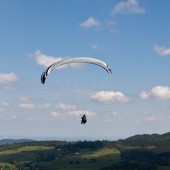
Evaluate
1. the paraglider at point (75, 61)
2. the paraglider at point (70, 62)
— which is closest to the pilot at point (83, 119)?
the paraglider at point (75, 61)

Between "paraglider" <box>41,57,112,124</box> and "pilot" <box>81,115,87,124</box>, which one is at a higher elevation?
"paraglider" <box>41,57,112,124</box>

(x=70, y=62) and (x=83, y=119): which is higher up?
(x=70, y=62)

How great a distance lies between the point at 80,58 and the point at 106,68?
5.68m

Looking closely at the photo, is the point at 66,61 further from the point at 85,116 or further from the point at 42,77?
the point at 85,116

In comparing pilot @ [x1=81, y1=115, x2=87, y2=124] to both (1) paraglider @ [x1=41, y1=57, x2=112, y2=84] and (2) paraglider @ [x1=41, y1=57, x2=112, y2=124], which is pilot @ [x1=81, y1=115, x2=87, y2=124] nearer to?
(2) paraglider @ [x1=41, y1=57, x2=112, y2=124]

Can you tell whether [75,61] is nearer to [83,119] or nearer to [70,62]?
[70,62]

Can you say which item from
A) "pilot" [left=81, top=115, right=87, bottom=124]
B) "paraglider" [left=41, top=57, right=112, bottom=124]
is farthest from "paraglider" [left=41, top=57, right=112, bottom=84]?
"pilot" [left=81, top=115, right=87, bottom=124]

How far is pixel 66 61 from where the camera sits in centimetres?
6581

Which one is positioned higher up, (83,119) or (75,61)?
(75,61)

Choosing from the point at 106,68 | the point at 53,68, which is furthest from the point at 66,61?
the point at 106,68

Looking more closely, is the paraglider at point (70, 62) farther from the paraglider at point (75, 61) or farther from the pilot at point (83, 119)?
the pilot at point (83, 119)

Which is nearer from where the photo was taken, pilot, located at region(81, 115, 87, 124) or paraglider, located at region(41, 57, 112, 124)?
paraglider, located at region(41, 57, 112, 124)

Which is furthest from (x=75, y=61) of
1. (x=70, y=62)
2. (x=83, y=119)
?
(x=83, y=119)

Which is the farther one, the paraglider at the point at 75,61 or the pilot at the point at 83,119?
the pilot at the point at 83,119
